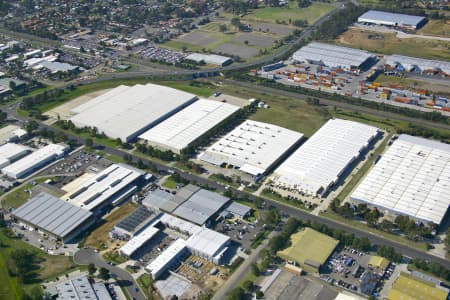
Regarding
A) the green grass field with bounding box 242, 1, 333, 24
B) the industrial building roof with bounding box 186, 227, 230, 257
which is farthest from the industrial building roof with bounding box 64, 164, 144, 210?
the green grass field with bounding box 242, 1, 333, 24

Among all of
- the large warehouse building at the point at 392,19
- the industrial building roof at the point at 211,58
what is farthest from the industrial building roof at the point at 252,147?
the large warehouse building at the point at 392,19

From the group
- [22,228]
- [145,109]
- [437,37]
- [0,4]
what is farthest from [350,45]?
[0,4]

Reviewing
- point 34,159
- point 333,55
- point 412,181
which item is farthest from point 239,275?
point 333,55

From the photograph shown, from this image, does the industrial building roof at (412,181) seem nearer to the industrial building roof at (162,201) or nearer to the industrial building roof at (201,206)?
the industrial building roof at (201,206)

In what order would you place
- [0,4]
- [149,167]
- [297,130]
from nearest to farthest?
[149,167], [297,130], [0,4]

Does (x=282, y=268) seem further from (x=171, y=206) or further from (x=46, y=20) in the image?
(x=46, y=20)

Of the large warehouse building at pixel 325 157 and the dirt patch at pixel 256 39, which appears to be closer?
the large warehouse building at pixel 325 157
